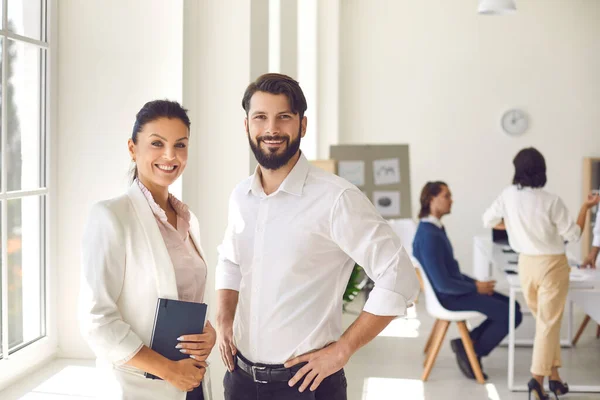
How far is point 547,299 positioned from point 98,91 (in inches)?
133

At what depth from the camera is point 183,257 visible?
2080 mm

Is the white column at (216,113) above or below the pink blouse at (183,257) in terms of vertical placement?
above

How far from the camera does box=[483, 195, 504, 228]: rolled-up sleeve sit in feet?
16.8

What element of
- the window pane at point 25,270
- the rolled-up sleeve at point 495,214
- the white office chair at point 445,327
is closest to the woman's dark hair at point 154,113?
the window pane at point 25,270

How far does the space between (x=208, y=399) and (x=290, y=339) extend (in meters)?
0.33

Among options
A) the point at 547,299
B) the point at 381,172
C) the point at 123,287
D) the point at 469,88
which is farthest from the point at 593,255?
the point at 123,287

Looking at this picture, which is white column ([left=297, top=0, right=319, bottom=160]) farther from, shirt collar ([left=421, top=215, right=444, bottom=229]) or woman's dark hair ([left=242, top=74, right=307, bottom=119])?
woman's dark hair ([left=242, top=74, right=307, bottom=119])

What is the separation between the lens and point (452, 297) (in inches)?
208

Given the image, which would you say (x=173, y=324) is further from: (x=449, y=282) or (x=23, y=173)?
(x=449, y=282)

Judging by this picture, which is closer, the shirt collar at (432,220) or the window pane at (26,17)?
the window pane at (26,17)

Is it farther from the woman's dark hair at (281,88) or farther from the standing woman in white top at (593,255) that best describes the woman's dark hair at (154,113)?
the standing woman in white top at (593,255)

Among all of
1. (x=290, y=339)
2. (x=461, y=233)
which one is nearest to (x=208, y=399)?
(x=290, y=339)

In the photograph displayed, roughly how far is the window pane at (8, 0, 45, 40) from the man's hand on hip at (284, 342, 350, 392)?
66.0 inches

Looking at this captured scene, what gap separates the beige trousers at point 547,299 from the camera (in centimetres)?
485
